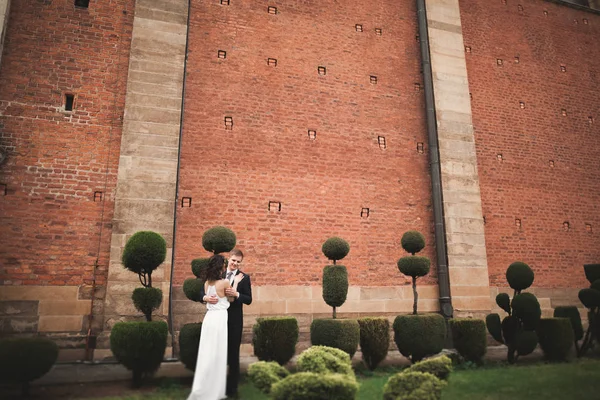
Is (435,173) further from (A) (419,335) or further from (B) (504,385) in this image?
(B) (504,385)

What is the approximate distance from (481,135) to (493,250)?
3.02m

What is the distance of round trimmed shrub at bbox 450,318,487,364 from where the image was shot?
23.5 ft

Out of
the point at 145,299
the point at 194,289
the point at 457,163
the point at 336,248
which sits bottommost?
the point at 145,299

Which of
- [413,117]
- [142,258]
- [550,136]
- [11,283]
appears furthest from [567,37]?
[11,283]

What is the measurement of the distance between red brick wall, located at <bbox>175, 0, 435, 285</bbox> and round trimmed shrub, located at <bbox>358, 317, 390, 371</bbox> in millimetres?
2250

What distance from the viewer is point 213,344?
4719 millimetres

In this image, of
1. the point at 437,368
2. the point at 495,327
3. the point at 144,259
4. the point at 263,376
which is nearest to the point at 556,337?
the point at 495,327

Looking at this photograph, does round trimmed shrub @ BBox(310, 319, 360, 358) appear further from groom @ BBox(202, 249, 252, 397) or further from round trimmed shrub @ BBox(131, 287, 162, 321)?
round trimmed shrub @ BBox(131, 287, 162, 321)

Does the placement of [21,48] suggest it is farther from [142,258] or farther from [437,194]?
[437,194]

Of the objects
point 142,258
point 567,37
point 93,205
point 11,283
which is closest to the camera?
point 142,258

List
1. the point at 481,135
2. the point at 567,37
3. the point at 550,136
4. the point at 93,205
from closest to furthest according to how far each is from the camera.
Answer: the point at 93,205, the point at 481,135, the point at 550,136, the point at 567,37

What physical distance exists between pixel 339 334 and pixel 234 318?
2.03 m

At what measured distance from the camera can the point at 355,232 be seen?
9469 millimetres

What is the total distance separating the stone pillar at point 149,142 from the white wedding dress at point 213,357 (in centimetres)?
320
